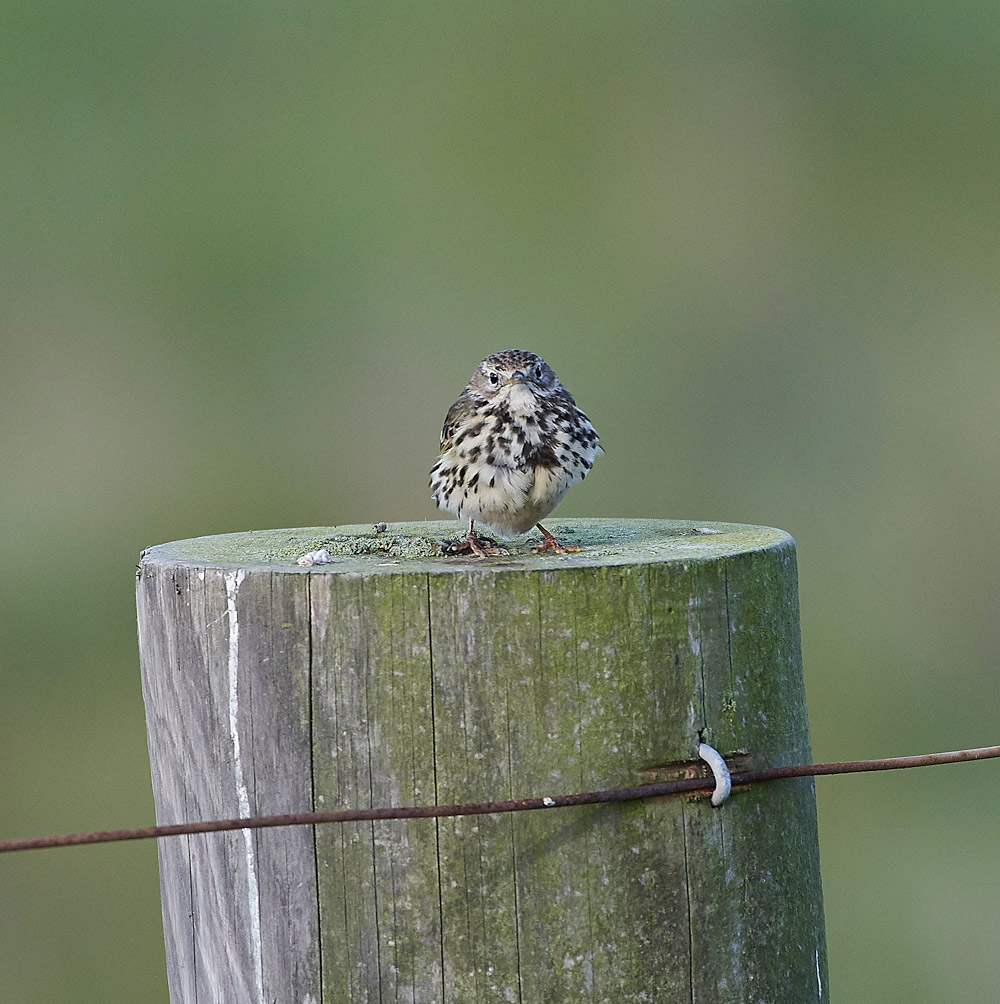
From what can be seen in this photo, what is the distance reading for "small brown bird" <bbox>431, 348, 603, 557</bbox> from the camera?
3.49 metres

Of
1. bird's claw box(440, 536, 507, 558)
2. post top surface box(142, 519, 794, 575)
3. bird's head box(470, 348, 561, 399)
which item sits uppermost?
bird's head box(470, 348, 561, 399)

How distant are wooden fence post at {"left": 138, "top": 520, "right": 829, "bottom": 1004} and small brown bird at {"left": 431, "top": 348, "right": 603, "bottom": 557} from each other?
0.97 meters

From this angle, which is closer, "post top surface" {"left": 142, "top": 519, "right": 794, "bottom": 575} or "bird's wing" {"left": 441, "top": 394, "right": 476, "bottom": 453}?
"post top surface" {"left": 142, "top": 519, "right": 794, "bottom": 575}

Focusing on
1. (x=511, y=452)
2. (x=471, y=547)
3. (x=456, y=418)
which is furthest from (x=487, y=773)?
(x=456, y=418)

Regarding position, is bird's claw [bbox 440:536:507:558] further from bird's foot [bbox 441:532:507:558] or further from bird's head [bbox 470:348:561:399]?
bird's head [bbox 470:348:561:399]

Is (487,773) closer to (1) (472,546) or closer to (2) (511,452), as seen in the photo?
(1) (472,546)

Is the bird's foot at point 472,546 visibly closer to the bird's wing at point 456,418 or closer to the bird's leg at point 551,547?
the bird's leg at point 551,547

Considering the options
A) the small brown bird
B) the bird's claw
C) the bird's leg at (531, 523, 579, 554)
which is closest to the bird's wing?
the small brown bird

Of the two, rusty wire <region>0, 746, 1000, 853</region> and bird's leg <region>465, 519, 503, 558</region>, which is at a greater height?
bird's leg <region>465, 519, 503, 558</region>

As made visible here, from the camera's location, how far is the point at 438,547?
3.30 metres

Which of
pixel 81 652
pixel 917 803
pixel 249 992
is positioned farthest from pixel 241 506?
pixel 249 992

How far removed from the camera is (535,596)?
234 centimetres

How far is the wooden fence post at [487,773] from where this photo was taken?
2326mm

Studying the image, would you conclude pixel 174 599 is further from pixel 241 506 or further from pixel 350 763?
pixel 241 506
